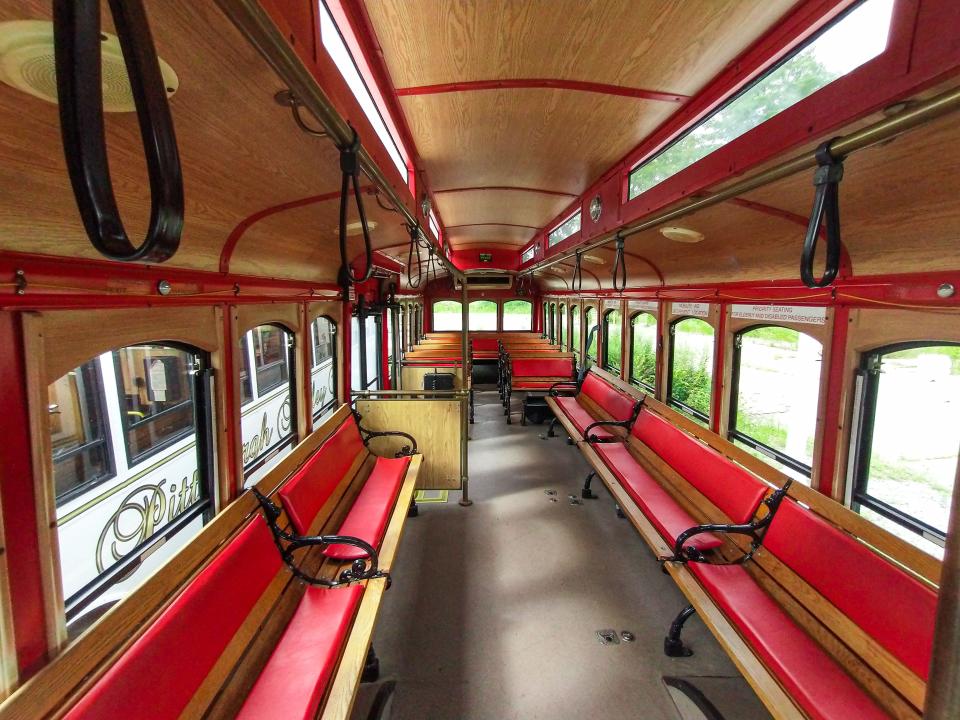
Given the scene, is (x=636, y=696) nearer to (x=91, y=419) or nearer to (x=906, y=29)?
(x=906, y=29)

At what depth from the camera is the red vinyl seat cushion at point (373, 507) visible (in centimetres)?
310

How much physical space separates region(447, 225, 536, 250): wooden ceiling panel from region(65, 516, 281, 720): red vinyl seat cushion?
22.2 ft

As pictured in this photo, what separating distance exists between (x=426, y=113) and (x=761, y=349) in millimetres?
3631

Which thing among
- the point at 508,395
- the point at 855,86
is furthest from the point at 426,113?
the point at 508,395

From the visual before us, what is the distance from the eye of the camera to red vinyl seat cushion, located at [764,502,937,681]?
2.03 meters

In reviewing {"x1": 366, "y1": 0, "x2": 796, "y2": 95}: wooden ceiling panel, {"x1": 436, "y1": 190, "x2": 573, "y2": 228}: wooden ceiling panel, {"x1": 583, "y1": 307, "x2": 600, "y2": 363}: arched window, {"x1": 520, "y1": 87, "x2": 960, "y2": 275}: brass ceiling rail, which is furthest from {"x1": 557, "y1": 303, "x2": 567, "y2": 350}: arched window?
{"x1": 520, "y1": 87, "x2": 960, "y2": 275}: brass ceiling rail

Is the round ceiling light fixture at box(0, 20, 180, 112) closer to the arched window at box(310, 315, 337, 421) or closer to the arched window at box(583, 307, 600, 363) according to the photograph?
the arched window at box(310, 315, 337, 421)

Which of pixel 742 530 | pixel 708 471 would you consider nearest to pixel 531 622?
pixel 742 530

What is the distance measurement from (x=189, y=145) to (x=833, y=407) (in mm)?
3981

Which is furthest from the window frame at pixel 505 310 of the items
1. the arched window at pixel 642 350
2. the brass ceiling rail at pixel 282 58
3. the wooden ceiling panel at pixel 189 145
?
the brass ceiling rail at pixel 282 58

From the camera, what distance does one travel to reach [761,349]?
3938 millimetres

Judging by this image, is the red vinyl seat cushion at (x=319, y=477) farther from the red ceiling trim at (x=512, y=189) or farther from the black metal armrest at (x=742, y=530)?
the red ceiling trim at (x=512, y=189)

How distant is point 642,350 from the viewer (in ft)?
22.7

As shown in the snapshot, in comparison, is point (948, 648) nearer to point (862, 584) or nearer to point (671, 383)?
point (862, 584)
